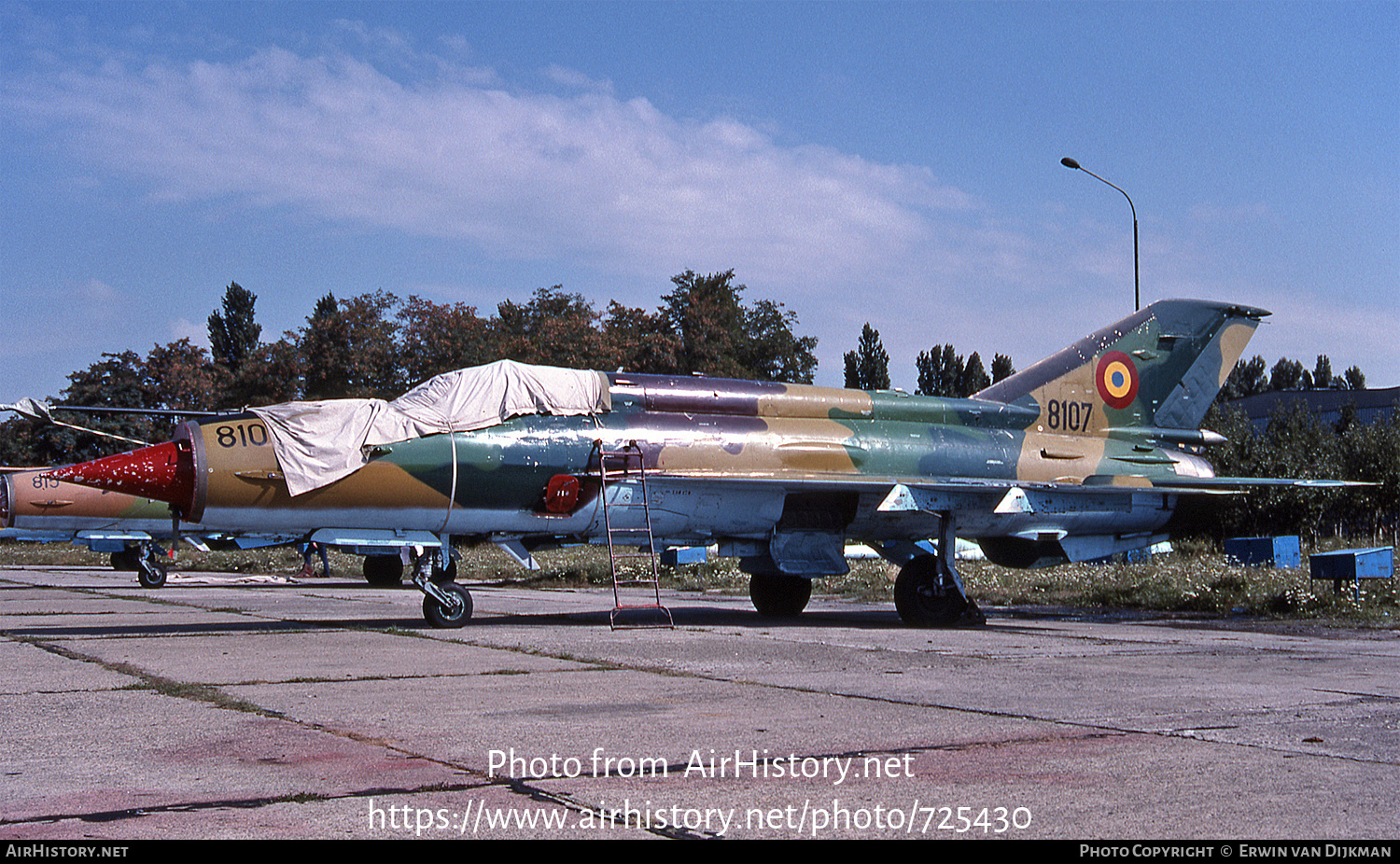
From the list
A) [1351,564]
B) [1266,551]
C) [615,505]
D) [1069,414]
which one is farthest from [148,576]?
[1351,564]

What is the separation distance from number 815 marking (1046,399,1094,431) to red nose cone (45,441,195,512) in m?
11.0

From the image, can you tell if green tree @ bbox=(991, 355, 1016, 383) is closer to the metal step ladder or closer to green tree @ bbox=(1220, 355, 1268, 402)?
green tree @ bbox=(1220, 355, 1268, 402)

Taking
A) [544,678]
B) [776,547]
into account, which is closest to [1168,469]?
[776,547]

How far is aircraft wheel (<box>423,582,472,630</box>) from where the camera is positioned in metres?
11.6

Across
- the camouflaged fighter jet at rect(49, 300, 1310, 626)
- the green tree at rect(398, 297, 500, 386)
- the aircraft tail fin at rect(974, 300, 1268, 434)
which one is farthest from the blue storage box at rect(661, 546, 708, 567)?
the green tree at rect(398, 297, 500, 386)

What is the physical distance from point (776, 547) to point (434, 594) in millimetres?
4109

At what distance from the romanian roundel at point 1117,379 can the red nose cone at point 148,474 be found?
38.7 feet

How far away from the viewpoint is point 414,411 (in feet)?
38.1

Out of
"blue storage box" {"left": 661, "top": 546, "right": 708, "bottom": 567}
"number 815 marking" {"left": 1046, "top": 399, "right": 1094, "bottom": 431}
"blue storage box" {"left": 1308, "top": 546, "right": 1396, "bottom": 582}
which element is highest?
"number 815 marking" {"left": 1046, "top": 399, "right": 1094, "bottom": 431}

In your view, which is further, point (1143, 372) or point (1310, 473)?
point (1310, 473)

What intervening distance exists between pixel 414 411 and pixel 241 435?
1.71 metres

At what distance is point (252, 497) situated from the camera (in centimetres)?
1062

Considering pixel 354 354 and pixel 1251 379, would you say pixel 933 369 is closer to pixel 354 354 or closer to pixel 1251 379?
pixel 1251 379

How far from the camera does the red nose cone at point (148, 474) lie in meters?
10.0
